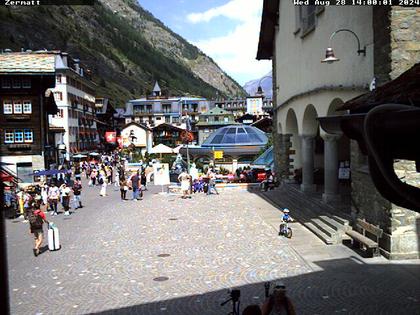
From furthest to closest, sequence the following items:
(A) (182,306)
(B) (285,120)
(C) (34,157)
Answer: (C) (34,157), (B) (285,120), (A) (182,306)

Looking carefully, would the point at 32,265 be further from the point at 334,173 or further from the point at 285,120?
the point at 285,120

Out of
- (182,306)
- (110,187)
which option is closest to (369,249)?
(182,306)

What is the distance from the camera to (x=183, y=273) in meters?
11.6

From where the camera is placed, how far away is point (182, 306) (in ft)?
30.8

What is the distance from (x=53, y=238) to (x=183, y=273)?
16.7 feet

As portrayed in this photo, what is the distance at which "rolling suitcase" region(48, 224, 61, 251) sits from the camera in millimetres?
14375

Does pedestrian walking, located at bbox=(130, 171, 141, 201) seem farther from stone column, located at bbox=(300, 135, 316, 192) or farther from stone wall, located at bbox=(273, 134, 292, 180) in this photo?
stone column, located at bbox=(300, 135, 316, 192)

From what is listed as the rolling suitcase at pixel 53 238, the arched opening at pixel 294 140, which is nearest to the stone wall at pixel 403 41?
the rolling suitcase at pixel 53 238

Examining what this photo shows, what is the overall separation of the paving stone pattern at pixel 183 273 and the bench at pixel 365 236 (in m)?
0.65

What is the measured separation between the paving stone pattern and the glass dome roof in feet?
94.5

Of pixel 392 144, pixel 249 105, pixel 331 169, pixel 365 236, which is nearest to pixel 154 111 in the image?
pixel 249 105

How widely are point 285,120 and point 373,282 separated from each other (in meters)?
17.1

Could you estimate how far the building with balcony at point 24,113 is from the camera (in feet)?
138

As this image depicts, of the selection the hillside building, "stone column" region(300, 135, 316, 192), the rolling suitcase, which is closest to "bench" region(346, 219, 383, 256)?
the hillside building
